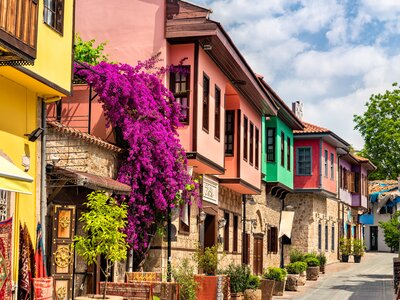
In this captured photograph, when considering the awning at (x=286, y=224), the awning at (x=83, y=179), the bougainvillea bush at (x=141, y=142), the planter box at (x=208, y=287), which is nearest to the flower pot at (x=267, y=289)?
the planter box at (x=208, y=287)

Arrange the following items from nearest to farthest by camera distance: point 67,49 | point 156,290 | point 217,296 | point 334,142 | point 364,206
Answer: point 67,49 → point 156,290 → point 217,296 → point 334,142 → point 364,206

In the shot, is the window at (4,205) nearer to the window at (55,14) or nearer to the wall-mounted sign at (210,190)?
the window at (55,14)

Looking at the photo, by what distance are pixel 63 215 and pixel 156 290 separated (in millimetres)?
→ 2826

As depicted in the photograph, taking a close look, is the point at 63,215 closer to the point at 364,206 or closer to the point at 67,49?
the point at 67,49

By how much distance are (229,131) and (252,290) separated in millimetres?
6053

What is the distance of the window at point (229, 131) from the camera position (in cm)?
2479

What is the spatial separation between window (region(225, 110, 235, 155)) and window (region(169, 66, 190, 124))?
5.59m

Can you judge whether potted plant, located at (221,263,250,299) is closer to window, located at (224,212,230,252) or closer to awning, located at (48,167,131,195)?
window, located at (224,212,230,252)

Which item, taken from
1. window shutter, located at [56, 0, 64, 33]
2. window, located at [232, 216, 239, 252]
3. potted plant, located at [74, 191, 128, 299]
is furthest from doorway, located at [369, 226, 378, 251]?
window shutter, located at [56, 0, 64, 33]

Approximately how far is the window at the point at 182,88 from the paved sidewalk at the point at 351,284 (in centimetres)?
799

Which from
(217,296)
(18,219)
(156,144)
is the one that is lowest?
(217,296)

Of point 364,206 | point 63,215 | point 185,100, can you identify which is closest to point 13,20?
point 63,215

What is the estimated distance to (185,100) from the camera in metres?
19.3

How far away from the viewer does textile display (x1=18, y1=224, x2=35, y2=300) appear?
12703 millimetres
